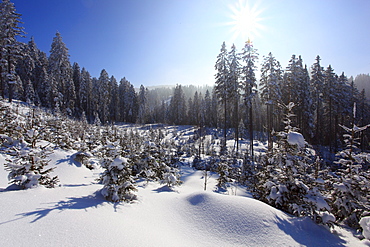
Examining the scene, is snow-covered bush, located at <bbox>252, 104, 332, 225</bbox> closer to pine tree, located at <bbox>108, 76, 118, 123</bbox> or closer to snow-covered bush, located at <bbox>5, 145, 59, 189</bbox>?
snow-covered bush, located at <bbox>5, 145, 59, 189</bbox>

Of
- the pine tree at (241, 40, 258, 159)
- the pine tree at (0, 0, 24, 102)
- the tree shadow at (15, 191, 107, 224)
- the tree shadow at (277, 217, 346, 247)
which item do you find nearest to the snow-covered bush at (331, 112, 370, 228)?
the tree shadow at (277, 217, 346, 247)

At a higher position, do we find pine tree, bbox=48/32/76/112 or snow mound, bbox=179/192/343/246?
pine tree, bbox=48/32/76/112

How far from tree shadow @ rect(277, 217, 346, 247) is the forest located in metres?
0.33

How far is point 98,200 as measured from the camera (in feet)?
17.8

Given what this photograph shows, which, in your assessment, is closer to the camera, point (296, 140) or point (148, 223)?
point (148, 223)

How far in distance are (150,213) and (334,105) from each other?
131 feet

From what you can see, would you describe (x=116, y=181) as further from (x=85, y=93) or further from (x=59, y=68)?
(x=85, y=93)

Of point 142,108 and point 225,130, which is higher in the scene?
point 142,108

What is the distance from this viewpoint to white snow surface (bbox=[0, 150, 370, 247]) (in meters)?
3.37

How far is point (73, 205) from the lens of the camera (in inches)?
183

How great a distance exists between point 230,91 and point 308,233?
23.3 meters

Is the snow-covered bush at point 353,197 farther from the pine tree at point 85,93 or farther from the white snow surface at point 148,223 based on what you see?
the pine tree at point 85,93

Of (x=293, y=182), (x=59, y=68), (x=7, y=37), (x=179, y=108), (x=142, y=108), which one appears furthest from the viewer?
(x=179, y=108)

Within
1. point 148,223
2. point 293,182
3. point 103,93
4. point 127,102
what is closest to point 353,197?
point 293,182
